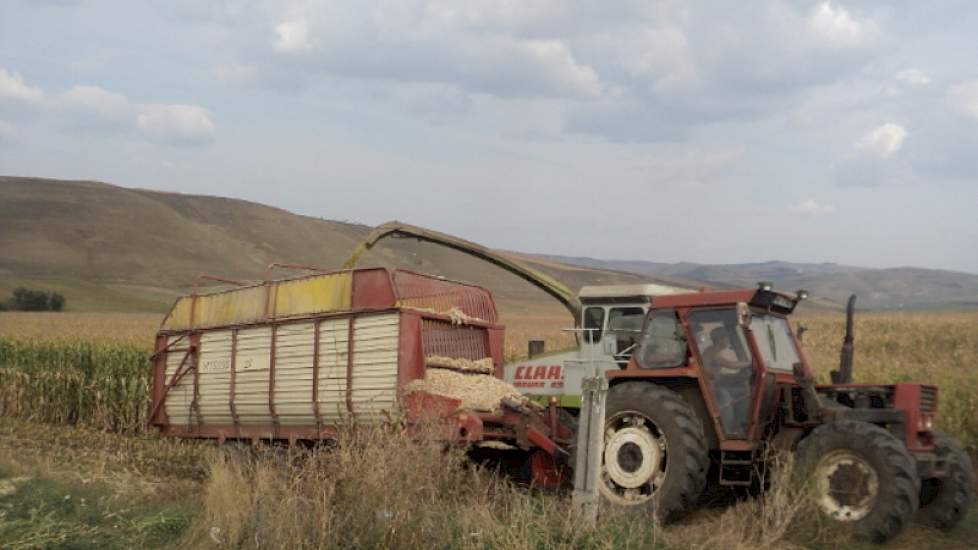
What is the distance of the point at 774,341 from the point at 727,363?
2.24 ft

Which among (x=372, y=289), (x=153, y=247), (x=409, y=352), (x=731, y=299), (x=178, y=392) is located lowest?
(x=178, y=392)

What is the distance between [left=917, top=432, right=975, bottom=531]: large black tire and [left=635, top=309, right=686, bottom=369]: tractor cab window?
2.37m

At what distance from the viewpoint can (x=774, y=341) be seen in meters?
8.62

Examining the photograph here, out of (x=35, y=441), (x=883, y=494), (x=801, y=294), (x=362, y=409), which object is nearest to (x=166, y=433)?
(x=35, y=441)

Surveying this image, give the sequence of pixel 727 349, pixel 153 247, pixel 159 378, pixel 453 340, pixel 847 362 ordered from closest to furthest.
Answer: pixel 727 349 → pixel 847 362 → pixel 453 340 → pixel 159 378 → pixel 153 247

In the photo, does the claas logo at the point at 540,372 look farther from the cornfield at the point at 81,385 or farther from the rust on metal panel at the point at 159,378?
the cornfield at the point at 81,385

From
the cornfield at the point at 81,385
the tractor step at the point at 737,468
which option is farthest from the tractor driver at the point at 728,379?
the cornfield at the point at 81,385

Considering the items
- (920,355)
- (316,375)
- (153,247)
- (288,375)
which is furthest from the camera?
(153,247)

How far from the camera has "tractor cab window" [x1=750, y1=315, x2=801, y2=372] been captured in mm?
8336

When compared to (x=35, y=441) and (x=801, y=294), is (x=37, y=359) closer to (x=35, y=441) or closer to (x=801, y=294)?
(x=35, y=441)

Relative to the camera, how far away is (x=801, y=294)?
883 centimetres

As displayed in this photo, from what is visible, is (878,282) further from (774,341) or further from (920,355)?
(774,341)

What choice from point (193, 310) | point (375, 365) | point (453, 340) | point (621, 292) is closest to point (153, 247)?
point (193, 310)

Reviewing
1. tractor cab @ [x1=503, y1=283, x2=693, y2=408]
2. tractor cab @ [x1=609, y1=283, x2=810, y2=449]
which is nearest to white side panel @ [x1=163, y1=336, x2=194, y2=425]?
tractor cab @ [x1=503, y1=283, x2=693, y2=408]
